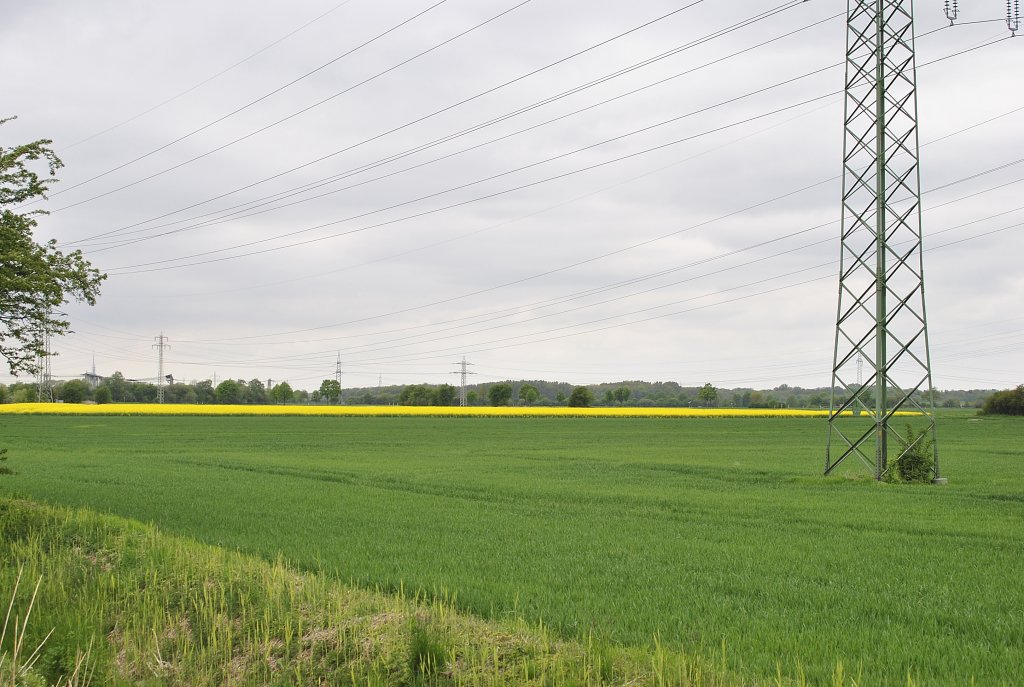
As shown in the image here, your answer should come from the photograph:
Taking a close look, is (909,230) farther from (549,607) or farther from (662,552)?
(549,607)

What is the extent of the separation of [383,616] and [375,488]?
20654mm

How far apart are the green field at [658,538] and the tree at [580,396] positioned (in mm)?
100912

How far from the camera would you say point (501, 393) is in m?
169

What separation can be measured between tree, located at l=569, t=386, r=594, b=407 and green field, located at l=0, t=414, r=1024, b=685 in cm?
10091

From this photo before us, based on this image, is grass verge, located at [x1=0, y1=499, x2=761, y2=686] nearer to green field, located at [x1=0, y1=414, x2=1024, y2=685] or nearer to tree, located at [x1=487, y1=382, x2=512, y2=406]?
green field, located at [x1=0, y1=414, x2=1024, y2=685]

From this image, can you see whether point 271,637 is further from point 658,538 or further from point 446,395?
point 446,395

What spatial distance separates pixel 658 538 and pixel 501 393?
151 m

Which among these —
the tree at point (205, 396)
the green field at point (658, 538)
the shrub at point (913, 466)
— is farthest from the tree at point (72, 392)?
the shrub at point (913, 466)

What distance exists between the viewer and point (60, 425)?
262ft

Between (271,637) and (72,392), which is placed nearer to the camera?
(271,637)

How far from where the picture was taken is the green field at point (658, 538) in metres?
10.5

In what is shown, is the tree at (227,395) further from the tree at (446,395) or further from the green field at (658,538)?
the green field at (658,538)

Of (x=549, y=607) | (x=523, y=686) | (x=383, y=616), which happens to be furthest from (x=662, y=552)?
(x=523, y=686)

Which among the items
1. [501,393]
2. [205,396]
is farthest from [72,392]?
[501,393]
